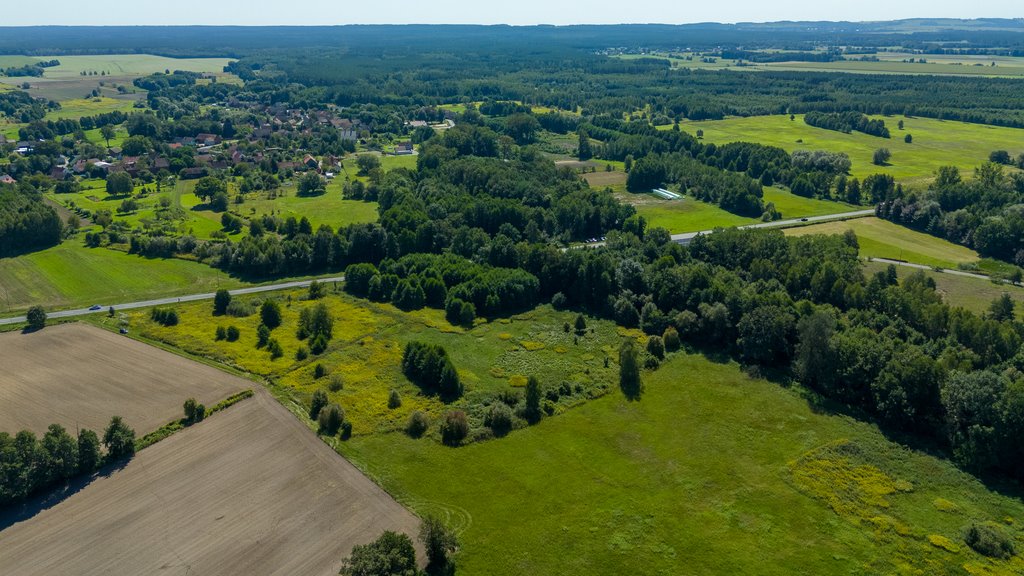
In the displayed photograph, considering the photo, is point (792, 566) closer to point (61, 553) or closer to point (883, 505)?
point (883, 505)

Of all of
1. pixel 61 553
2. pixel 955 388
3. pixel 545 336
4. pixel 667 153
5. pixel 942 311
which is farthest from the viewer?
pixel 667 153

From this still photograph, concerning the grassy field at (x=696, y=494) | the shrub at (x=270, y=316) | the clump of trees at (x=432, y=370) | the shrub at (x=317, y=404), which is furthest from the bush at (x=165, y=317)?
the grassy field at (x=696, y=494)

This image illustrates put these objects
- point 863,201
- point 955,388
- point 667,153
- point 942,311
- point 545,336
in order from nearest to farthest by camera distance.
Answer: point 955,388 < point 942,311 < point 545,336 < point 863,201 < point 667,153

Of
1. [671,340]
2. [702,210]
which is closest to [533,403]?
[671,340]

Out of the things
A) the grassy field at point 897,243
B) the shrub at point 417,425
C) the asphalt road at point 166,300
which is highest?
the grassy field at point 897,243

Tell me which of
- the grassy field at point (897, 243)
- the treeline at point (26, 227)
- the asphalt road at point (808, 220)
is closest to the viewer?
the treeline at point (26, 227)

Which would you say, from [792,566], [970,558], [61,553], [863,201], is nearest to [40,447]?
[61,553]

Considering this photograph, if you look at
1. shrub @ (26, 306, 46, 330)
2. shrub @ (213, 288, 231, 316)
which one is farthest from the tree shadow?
shrub @ (26, 306, 46, 330)

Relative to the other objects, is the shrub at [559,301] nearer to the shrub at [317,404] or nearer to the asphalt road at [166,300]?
the asphalt road at [166,300]

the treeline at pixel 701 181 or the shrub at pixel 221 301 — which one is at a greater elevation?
the treeline at pixel 701 181
